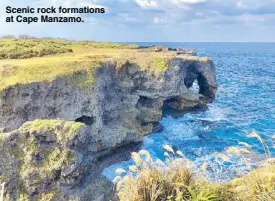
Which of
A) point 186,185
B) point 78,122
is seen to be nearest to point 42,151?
Answer: point 78,122

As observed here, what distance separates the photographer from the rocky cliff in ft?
69.1

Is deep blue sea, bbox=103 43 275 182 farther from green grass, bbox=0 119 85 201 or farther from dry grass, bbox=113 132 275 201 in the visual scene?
dry grass, bbox=113 132 275 201

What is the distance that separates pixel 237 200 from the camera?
780 cm

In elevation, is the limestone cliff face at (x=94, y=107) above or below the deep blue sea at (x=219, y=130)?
above

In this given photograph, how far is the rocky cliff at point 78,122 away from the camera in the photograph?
21.1 m

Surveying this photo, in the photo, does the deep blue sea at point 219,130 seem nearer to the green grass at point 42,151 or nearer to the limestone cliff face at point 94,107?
the limestone cliff face at point 94,107

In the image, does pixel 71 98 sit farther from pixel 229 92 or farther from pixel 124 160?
pixel 229 92

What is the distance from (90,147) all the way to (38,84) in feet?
24.5

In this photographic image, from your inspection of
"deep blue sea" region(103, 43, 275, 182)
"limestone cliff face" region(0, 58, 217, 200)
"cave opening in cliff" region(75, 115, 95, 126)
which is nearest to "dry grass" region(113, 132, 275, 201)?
"limestone cliff face" region(0, 58, 217, 200)

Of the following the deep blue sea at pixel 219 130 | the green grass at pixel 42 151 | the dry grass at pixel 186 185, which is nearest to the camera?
the dry grass at pixel 186 185

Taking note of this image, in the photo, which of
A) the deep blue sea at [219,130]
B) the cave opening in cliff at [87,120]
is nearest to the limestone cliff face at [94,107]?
the cave opening in cliff at [87,120]

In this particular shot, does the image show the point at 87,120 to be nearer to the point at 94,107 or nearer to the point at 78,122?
the point at 94,107

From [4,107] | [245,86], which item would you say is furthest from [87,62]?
[245,86]

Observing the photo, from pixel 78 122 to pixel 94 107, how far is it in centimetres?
631
